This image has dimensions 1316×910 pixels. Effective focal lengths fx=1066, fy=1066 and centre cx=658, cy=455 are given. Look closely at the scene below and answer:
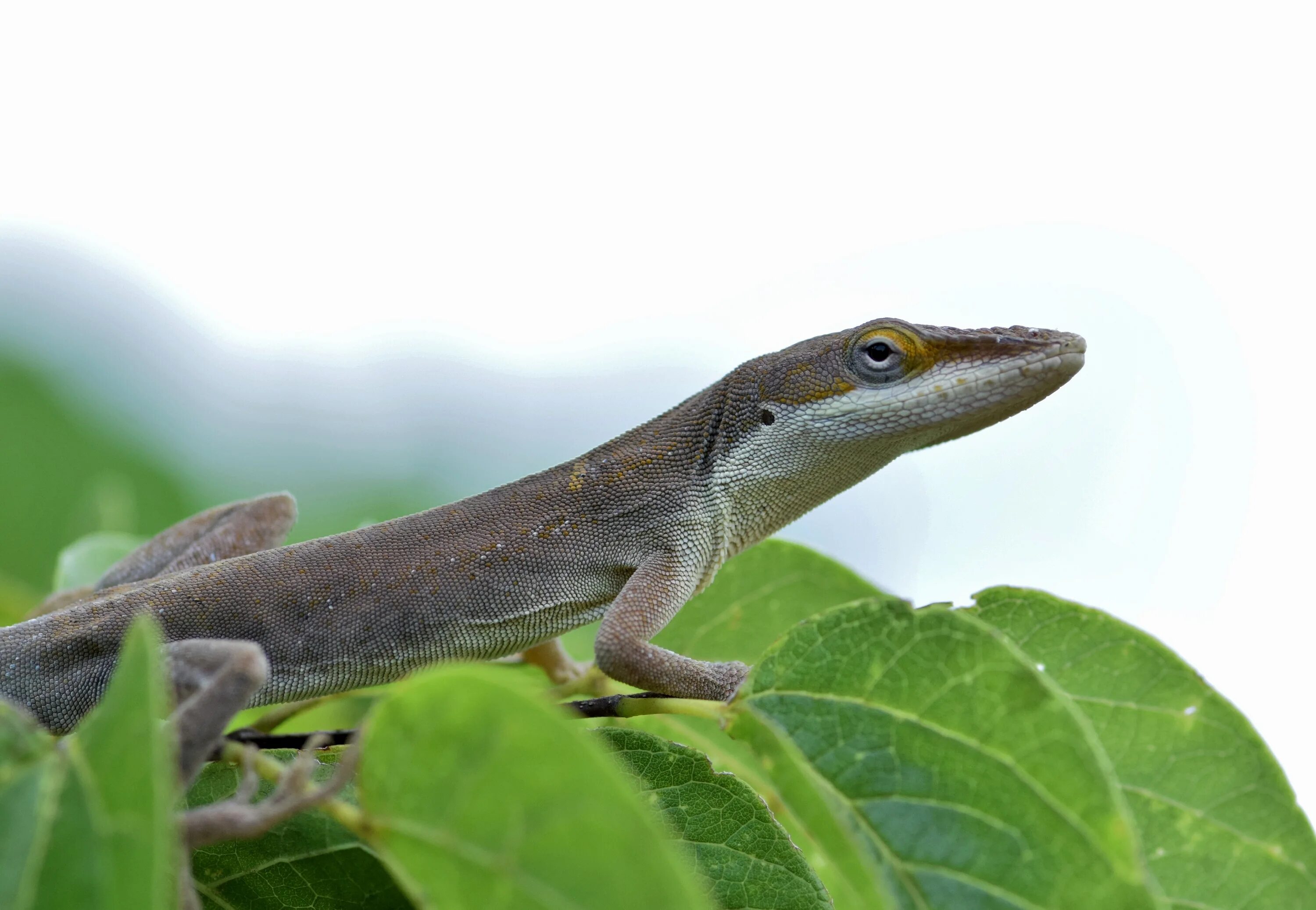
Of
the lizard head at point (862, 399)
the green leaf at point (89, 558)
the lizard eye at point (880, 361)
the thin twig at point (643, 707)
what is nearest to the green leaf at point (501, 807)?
the thin twig at point (643, 707)

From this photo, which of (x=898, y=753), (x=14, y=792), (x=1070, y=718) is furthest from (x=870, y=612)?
(x=14, y=792)

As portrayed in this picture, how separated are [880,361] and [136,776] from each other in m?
2.64

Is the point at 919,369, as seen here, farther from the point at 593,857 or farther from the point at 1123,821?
the point at 593,857

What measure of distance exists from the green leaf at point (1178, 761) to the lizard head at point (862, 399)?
1.16 meters

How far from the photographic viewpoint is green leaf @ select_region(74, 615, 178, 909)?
4.74 feet

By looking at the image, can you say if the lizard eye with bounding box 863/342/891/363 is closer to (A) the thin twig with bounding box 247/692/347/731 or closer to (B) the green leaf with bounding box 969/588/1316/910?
(B) the green leaf with bounding box 969/588/1316/910

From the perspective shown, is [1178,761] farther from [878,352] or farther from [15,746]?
[15,746]

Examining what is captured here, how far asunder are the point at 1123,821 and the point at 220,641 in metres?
2.19

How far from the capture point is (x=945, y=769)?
1.93 metres

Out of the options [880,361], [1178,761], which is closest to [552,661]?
[880,361]

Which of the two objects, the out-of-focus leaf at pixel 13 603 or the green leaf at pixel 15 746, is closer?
the green leaf at pixel 15 746

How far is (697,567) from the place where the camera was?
3.61 metres

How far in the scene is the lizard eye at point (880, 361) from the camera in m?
3.53

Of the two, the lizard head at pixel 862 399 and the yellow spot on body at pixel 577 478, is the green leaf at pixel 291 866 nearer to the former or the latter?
the yellow spot on body at pixel 577 478
